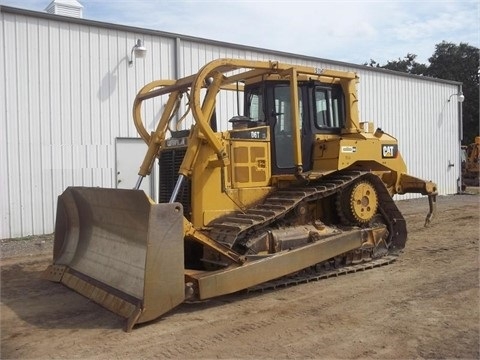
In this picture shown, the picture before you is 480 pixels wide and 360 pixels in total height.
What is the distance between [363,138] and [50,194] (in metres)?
7.01

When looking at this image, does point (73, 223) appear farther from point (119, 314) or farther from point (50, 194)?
point (50, 194)

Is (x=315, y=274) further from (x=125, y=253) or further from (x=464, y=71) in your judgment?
(x=464, y=71)

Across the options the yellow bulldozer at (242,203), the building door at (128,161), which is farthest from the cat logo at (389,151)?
the building door at (128,161)

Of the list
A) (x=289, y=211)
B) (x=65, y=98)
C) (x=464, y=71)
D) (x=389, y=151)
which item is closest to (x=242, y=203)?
(x=289, y=211)

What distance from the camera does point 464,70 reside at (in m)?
41.5

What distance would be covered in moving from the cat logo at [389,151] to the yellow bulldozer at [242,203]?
0.06 ft

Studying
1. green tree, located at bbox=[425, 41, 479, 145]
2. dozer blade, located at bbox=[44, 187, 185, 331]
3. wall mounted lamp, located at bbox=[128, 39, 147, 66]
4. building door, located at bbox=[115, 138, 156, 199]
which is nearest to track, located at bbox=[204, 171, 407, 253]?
dozer blade, located at bbox=[44, 187, 185, 331]

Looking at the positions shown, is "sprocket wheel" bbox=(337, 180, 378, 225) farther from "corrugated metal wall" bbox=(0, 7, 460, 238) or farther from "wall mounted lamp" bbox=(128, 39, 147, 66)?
"wall mounted lamp" bbox=(128, 39, 147, 66)

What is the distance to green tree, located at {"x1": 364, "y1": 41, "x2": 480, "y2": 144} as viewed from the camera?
3952cm

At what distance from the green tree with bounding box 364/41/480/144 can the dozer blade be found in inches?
1495

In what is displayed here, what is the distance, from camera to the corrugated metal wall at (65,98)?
1088 centimetres

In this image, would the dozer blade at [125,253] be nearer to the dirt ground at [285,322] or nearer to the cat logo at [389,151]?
the dirt ground at [285,322]

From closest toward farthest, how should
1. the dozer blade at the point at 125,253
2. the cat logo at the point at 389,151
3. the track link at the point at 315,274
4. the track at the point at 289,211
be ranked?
1. the dozer blade at the point at 125,253
2. the track at the point at 289,211
3. the track link at the point at 315,274
4. the cat logo at the point at 389,151

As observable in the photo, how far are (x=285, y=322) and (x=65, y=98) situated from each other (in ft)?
27.1
